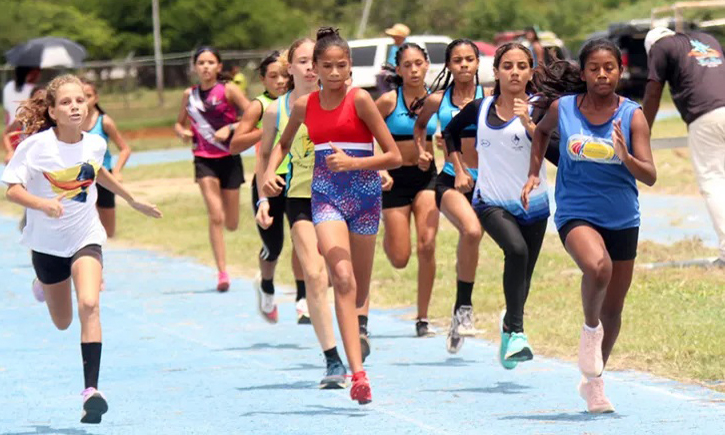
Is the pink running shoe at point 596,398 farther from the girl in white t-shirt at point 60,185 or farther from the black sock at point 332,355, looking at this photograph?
the girl in white t-shirt at point 60,185

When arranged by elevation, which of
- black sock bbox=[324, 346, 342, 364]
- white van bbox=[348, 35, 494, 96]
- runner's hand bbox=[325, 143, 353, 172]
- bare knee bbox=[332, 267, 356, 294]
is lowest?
white van bbox=[348, 35, 494, 96]

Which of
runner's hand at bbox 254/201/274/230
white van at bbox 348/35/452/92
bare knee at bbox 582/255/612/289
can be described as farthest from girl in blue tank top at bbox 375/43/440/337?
white van at bbox 348/35/452/92

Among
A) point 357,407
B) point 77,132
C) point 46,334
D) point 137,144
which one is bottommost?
point 137,144

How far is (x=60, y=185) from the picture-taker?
321 inches

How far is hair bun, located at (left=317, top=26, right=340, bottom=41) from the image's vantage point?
8.34 metres

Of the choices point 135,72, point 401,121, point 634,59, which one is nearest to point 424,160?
point 401,121

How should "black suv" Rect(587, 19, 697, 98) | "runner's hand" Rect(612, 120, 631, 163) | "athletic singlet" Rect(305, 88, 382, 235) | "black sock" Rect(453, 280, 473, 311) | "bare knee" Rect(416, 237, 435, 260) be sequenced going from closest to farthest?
"runner's hand" Rect(612, 120, 631, 163) < "athletic singlet" Rect(305, 88, 382, 235) < "black sock" Rect(453, 280, 473, 311) < "bare knee" Rect(416, 237, 435, 260) < "black suv" Rect(587, 19, 697, 98)

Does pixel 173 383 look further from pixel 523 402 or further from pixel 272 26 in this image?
pixel 272 26

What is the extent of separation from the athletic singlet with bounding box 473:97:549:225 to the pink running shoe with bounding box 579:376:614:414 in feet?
4.84

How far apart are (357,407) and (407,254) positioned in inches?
104

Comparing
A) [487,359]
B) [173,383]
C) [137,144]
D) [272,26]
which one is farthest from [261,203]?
[272,26]

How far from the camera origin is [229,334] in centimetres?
1120

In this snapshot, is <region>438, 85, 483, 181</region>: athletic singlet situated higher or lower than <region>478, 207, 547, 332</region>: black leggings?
higher

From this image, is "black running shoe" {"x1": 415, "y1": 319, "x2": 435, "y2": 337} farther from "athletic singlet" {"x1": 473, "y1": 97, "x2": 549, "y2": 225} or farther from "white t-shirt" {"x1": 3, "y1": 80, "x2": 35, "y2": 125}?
"white t-shirt" {"x1": 3, "y1": 80, "x2": 35, "y2": 125}
